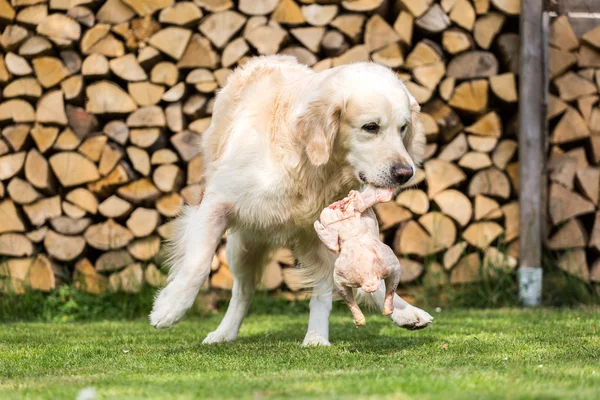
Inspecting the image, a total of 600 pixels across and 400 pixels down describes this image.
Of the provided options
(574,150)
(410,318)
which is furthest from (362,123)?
(574,150)

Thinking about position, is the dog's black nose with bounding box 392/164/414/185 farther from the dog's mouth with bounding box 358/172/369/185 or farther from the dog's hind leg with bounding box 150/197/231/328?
the dog's hind leg with bounding box 150/197/231/328

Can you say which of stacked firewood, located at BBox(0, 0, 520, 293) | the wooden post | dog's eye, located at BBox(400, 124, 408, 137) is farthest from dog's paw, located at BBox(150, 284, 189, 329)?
Result: the wooden post

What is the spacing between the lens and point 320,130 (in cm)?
318

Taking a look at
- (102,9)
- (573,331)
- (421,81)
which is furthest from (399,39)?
(573,331)

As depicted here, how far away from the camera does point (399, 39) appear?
552 centimetres

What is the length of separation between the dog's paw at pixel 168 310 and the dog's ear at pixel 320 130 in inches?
28.2

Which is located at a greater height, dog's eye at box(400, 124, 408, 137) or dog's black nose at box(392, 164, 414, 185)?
dog's eye at box(400, 124, 408, 137)

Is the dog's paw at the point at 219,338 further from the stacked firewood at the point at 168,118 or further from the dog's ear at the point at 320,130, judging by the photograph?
the stacked firewood at the point at 168,118

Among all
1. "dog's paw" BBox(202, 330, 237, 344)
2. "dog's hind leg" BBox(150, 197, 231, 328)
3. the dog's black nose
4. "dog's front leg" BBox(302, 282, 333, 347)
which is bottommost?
"dog's paw" BBox(202, 330, 237, 344)

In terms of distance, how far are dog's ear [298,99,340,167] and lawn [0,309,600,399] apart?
2.44 feet

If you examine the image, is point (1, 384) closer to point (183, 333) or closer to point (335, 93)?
point (335, 93)

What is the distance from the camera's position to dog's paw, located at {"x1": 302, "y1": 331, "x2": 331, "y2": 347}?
3476mm

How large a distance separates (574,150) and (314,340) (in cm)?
278

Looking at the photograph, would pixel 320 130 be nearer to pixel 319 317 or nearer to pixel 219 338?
pixel 319 317
